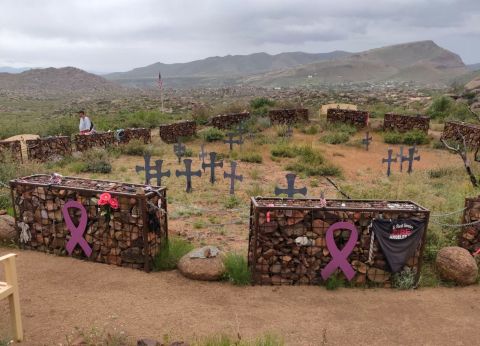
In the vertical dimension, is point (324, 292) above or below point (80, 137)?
below

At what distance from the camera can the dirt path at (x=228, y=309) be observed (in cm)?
526

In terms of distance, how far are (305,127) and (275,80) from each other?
111076 mm

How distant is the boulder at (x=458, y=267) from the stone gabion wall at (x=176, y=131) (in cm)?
1483

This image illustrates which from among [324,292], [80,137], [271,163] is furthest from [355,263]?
[80,137]

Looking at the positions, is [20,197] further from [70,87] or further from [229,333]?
[70,87]

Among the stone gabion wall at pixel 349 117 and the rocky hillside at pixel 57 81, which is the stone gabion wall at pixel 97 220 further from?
the rocky hillside at pixel 57 81

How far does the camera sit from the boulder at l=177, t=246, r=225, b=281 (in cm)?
664

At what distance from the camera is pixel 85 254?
723 cm

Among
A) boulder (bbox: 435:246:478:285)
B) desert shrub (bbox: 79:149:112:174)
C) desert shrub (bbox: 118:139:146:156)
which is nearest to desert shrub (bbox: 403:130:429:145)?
desert shrub (bbox: 118:139:146:156)

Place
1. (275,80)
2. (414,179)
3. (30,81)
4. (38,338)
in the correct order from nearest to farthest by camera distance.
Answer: (38,338) → (414,179) → (30,81) → (275,80)

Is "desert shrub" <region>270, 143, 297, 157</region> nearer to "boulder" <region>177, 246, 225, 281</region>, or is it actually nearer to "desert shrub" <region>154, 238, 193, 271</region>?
"desert shrub" <region>154, 238, 193, 271</region>

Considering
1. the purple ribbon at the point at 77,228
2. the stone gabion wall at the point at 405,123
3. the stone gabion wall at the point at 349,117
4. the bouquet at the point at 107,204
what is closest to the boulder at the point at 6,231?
the purple ribbon at the point at 77,228

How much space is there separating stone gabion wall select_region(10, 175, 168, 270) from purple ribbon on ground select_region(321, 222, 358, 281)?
2660mm

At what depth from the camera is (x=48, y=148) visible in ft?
50.1
